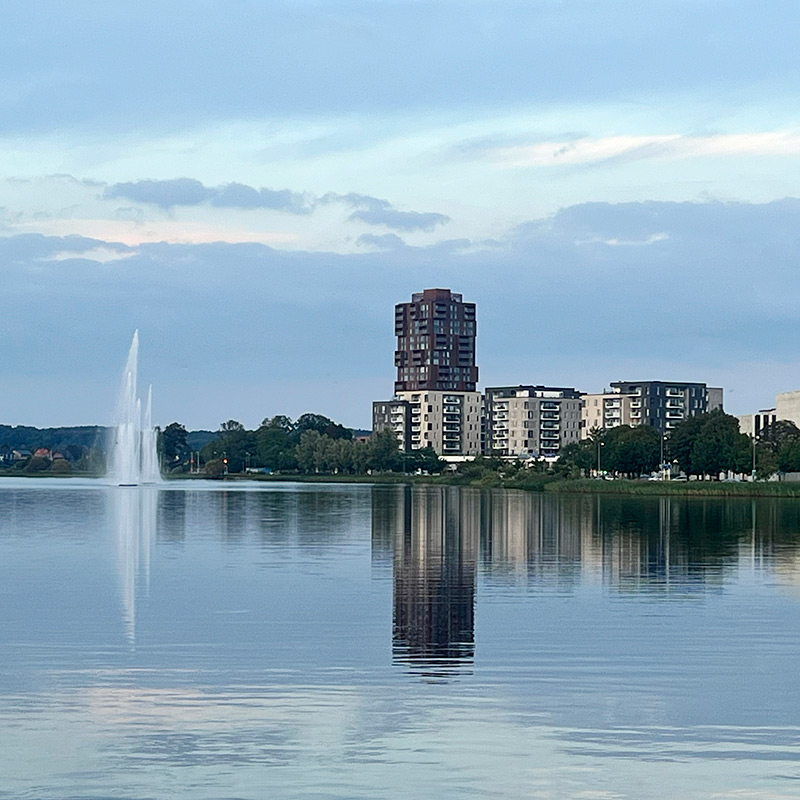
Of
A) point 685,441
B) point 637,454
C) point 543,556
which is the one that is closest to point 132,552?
point 543,556

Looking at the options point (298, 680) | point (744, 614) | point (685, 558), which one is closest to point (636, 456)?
point (685, 558)

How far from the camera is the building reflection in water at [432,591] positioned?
24.0 m

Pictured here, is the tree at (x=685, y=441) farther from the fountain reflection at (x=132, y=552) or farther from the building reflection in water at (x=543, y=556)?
the fountain reflection at (x=132, y=552)

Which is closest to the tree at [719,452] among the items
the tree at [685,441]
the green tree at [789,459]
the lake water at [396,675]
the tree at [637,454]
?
the tree at [685,441]

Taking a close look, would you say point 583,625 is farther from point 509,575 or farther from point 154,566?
point 154,566

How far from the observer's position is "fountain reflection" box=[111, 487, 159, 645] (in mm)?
31016

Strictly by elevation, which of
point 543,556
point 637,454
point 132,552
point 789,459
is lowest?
point 543,556

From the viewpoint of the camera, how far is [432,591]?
34656 mm

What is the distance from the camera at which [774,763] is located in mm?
15859

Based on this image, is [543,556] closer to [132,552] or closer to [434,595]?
[132,552]

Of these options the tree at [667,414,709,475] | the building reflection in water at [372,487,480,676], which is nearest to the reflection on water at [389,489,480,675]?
the building reflection in water at [372,487,480,676]

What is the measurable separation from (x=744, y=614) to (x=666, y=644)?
18.6 ft

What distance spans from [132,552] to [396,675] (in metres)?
27.4

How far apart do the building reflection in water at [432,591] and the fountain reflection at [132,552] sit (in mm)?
5021
